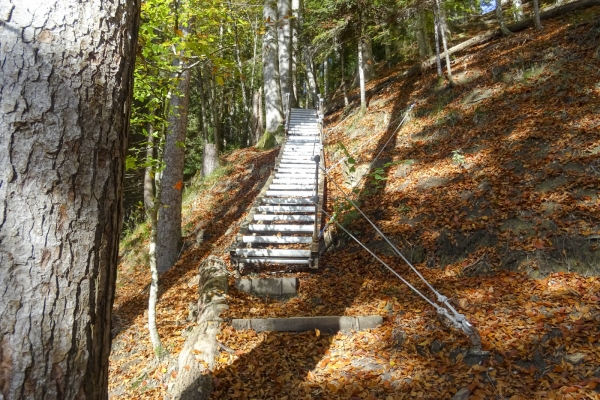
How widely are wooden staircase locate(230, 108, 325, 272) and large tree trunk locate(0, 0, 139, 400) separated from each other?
4.58 meters

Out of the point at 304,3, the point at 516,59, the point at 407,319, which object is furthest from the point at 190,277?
the point at 304,3

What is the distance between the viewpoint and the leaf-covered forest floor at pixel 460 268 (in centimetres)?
355

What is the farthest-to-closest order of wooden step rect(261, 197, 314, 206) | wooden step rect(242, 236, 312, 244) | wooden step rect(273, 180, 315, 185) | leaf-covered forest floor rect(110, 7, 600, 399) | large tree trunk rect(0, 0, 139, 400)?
wooden step rect(273, 180, 315, 185), wooden step rect(261, 197, 314, 206), wooden step rect(242, 236, 312, 244), leaf-covered forest floor rect(110, 7, 600, 399), large tree trunk rect(0, 0, 139, 400)

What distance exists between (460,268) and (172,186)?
624 cm

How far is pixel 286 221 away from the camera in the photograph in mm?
7559

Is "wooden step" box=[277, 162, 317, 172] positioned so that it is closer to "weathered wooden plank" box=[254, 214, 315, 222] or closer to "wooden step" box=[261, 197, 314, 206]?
"wooden step" box=[261, 197, 314, 206]

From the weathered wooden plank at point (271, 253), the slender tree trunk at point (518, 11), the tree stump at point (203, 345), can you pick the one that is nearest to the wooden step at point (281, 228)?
A: the weathered wooden plank at point (271, 253)

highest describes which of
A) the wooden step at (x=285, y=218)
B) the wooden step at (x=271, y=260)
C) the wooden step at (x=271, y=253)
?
the wooden step at (x=285, y=218)

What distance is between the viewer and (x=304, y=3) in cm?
2434

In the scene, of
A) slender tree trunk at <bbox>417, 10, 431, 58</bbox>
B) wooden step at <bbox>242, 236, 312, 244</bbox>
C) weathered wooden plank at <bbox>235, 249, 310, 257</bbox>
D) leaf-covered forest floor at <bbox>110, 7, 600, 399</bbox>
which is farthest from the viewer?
slender tree trunk at <bbox>417, 10, 431, 58</bbox>

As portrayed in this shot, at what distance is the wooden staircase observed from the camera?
20.3 ft

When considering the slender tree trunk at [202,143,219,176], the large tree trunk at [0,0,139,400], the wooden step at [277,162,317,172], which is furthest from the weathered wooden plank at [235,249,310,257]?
the slender tree trunk at [202,143,219,176]

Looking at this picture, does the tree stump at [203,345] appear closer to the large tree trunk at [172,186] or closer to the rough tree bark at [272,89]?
the large tree trunk at [172,186]

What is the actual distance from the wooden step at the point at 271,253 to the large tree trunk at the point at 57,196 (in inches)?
178
